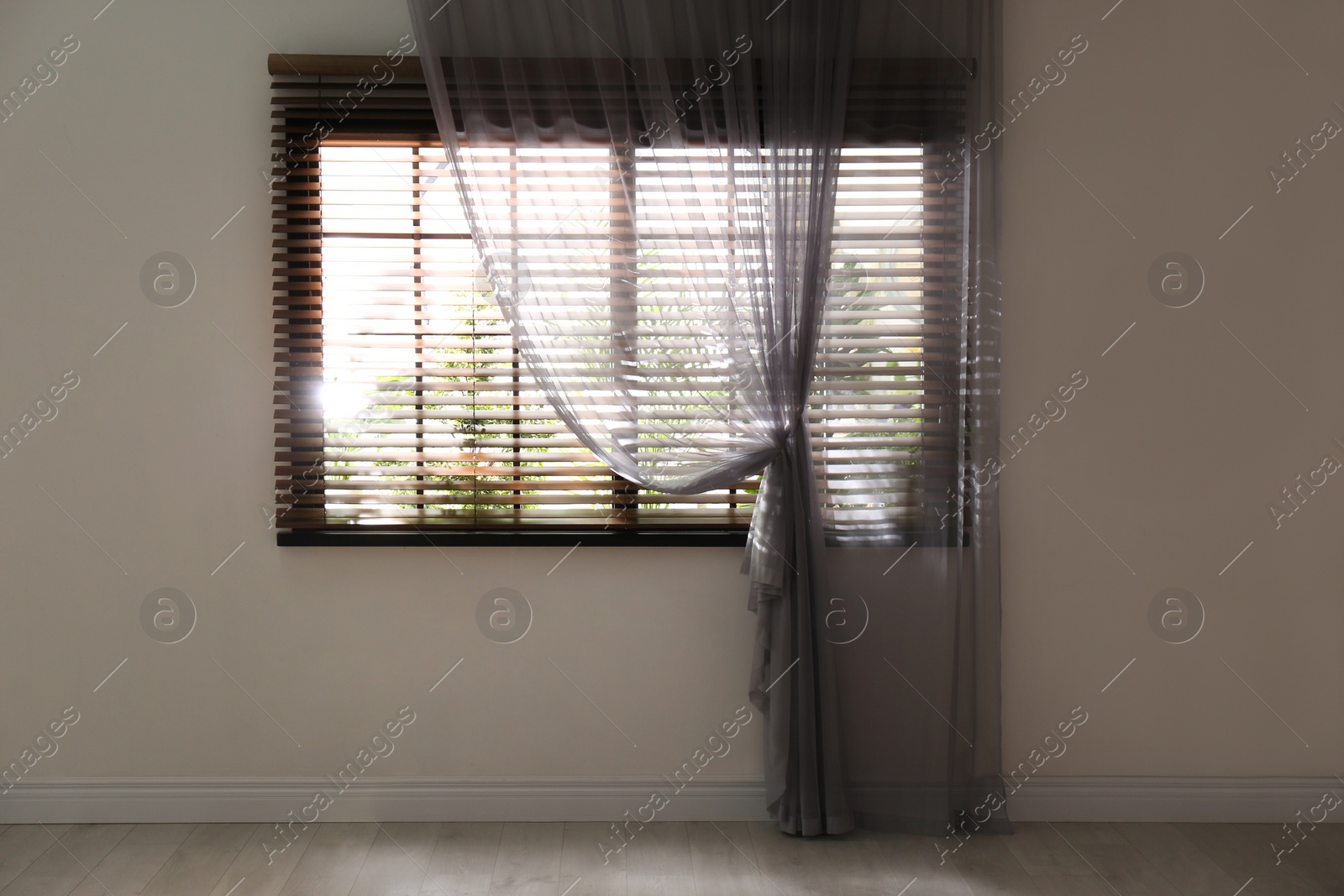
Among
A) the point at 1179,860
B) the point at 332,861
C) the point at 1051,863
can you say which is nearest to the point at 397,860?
the point at 332,861

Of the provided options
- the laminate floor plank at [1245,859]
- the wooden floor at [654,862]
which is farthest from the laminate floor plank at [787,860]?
the laminate floor plank at [1245,859]

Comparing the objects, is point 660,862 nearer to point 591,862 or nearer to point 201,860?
point 591,862

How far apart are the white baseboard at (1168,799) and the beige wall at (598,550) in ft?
0.21

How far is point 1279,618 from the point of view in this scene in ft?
8.84

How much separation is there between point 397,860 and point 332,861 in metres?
0.19

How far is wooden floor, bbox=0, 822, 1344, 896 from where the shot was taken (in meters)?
2.28

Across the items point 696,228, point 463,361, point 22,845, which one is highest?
point 696,228

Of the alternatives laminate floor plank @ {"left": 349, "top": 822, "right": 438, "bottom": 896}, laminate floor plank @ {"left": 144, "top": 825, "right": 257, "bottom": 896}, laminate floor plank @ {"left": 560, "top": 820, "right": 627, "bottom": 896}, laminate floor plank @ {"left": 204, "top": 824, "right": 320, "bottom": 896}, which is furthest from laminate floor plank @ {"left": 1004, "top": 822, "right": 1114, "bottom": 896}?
laminate floor plank @ {"left": 144, "top": 825, "right": 257, "bottom": 896}

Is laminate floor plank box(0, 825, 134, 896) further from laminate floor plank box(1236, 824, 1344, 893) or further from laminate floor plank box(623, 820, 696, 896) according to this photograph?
laminate floor plank box(1236, 824, 1344, 893)

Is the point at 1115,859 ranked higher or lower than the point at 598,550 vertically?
lower

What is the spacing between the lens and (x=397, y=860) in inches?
95.0

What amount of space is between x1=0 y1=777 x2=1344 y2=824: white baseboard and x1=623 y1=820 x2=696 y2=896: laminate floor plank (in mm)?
73

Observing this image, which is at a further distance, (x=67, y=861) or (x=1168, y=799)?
Result: (x=1168, y=799)

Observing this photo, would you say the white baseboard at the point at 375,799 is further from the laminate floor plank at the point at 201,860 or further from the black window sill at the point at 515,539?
the black window sill at the point at 515,539
